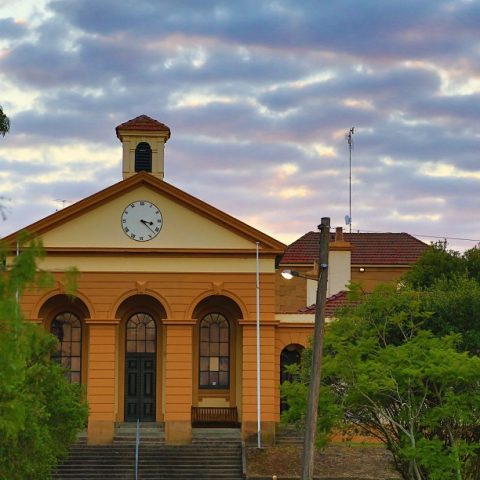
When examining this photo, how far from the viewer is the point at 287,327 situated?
49.5 meters

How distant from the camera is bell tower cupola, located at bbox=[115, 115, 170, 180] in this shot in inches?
2004

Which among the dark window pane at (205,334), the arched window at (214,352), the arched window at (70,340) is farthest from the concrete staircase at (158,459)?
the dark window pane at (205,334)

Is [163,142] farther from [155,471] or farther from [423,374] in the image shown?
[423,374]

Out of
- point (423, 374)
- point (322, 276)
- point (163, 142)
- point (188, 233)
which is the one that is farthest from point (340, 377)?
point (163, 142)

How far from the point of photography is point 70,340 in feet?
164

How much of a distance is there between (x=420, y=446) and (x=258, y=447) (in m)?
16.3

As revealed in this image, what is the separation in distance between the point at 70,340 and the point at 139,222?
5997mm

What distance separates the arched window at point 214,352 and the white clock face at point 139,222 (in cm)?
495

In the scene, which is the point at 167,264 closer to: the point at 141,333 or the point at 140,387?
the point at 141,333

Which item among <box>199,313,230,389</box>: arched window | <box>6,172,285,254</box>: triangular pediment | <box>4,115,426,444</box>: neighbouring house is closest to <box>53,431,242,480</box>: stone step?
<box>4,115,426,444</box>: neighbouring house

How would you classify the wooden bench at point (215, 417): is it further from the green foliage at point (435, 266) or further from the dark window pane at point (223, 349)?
the green foliage at point (435, 266)

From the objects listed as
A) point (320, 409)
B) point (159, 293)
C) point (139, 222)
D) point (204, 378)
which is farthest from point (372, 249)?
point (320, 409)

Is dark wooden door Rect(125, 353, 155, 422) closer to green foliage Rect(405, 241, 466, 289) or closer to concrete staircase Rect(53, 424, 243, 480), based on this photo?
concrete staircase Rect(53, 424, 243, 480)

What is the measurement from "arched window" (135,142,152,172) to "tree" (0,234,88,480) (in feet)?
48.3
